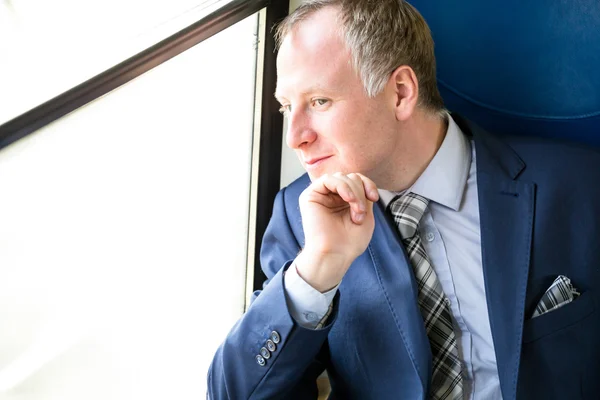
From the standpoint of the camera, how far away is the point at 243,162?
6.57ft

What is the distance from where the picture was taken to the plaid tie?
1434mm

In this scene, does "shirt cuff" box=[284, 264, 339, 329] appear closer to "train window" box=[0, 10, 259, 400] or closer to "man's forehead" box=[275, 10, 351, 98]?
"man's forehead" box=[275, 10, 351, 98]

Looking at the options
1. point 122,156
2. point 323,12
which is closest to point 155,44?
point 122,156

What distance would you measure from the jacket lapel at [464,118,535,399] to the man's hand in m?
0.28

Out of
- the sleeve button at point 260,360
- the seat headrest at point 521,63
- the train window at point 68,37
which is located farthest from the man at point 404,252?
the train window at point 68,37

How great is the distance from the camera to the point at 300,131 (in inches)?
57.1

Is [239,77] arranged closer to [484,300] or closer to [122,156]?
[122,156]

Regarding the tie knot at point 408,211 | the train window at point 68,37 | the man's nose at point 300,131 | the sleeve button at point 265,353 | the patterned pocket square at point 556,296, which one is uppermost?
the train window at point 68,37

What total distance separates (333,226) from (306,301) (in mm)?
165

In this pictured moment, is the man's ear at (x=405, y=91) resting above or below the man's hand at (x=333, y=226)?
above

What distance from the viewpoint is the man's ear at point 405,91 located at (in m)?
1.52

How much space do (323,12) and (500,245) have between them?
2.16 feet

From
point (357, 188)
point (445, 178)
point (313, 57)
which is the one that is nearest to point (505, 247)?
point (445, 178)

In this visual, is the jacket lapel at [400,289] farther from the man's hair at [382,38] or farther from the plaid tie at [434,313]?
the man's hair at [382,38]
